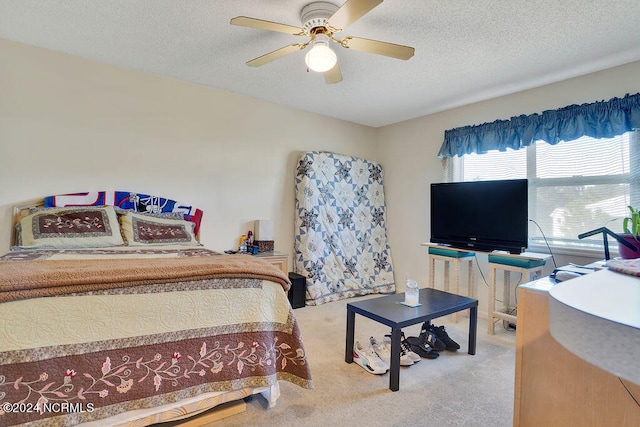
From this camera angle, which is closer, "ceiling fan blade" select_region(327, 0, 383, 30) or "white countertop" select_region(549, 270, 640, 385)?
"white countertop" select_region(549, 270, 640, 385)

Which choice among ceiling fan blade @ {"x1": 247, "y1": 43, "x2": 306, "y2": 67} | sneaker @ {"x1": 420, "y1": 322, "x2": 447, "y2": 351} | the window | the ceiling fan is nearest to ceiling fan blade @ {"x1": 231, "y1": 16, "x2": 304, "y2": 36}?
the ceiling fan

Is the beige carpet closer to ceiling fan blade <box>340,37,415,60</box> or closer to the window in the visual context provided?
the window

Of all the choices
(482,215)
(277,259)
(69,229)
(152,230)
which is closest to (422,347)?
(482,215)

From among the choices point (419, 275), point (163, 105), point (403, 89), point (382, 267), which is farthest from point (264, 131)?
point (419, 275)

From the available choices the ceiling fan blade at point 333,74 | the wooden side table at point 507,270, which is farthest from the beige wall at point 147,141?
the wooden side table at point 507,270

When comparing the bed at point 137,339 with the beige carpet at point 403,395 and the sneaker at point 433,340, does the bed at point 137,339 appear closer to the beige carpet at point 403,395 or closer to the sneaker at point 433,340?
the beige carpet at point 403,395

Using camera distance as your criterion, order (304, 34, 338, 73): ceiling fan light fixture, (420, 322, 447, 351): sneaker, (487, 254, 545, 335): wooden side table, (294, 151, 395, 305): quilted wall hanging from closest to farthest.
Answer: (304, 34, 338, 73): ceiling fan light fixture, (420, 322, 447, 351): sneaker, (487, 254, 545, 335): wooden side table, (294, 151, 395, 305): quilted wall hanging

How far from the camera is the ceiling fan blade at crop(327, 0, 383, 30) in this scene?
161cm

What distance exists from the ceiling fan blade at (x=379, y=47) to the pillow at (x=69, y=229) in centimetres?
223

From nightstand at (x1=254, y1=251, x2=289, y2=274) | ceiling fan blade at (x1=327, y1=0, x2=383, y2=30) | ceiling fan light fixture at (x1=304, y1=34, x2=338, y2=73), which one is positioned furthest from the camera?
nightstand at (x1=254, y1=251, x2=289, y2=274)

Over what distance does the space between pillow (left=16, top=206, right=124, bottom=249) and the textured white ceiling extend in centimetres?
132

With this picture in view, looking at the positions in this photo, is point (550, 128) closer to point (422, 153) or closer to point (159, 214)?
point (422, 153)

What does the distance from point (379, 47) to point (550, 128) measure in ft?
6.53

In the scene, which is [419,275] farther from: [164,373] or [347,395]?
[164,373]
